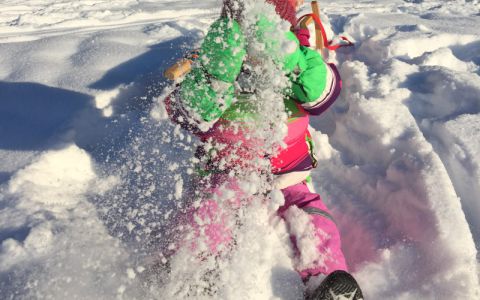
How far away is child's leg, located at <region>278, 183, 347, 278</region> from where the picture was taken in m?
1.08

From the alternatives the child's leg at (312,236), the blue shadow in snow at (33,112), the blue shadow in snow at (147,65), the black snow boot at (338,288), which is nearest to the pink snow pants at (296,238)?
the child's leg at (312,236)

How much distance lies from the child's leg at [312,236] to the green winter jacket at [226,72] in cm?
33

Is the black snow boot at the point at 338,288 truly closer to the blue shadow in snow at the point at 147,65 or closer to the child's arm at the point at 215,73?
the child's arm at the point at 215,73

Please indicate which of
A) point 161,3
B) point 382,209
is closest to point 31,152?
point 382,209

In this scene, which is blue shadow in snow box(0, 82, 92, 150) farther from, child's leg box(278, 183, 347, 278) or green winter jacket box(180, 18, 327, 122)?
child's leg box(278, 183, 347, 278)

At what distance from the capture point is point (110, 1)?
4133 mm

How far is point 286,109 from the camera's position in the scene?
1210 millimetres

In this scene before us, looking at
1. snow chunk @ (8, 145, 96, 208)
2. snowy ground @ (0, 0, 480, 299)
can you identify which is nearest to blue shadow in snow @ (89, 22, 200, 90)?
snowy ground @ (0, 0, 480, 299)

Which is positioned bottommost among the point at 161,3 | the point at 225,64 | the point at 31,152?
the point at 161,3

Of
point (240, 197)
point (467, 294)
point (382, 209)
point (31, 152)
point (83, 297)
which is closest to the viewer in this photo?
point (83, 297)

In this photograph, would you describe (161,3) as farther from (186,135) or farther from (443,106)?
(443,106)

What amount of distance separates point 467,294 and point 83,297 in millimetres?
943

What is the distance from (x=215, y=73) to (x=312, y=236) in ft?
1.72

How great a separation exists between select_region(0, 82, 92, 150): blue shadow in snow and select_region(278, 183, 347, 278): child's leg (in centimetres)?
101
